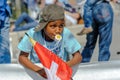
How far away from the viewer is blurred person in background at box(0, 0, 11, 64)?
3248 mm

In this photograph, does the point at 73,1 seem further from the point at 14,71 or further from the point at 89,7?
the point at 14,71

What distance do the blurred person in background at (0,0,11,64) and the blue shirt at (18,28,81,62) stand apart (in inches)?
51.4

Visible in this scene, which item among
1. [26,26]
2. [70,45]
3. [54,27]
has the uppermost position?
[54,27]

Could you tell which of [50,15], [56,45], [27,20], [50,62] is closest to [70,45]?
[56,45]

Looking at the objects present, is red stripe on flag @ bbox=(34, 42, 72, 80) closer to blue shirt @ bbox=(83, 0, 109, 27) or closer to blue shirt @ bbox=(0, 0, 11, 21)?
blue shirt @ bbox=(0, 0, 11, 21)

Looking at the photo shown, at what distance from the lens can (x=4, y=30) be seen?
130 inches

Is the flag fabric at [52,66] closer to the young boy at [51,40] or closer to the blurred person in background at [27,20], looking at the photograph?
the young boy at [51,40]

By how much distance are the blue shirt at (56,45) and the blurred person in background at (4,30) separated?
4.28ft

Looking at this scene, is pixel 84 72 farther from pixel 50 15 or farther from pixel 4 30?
pixel 4 30

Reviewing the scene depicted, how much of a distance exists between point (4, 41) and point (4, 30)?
114 millimetres

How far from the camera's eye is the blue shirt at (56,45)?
6.47 ft

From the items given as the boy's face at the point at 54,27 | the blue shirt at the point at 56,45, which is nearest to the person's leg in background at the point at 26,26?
the blue shirt at the point at 56,45

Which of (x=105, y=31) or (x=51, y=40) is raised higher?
(x=51, y=40)

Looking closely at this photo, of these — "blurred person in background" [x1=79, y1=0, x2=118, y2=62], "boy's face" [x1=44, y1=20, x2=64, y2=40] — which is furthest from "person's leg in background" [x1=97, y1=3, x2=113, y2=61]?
"boy's face" [x1=44, y1=20, x2=64, y2=40]
